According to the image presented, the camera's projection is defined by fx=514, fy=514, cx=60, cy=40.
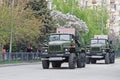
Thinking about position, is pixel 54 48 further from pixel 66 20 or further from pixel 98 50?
pixel 66 20

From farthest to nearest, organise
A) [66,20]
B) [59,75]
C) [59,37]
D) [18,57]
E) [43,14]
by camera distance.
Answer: [66,20]
[43,14]
[18,57]
[59,37]
[59,75]

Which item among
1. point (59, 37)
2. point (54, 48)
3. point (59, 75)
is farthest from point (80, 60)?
point (59, 75)

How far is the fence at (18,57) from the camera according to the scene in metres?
44.6

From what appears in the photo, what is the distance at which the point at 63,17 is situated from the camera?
70938 mm

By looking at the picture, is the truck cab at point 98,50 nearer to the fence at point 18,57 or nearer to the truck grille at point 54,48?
the fence at point 18,57

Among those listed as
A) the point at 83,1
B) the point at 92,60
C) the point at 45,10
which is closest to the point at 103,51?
the point at 92,60

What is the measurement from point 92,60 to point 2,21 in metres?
10.4

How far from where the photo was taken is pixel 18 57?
48125 millimetres

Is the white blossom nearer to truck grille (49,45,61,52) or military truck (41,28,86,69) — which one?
military truck (41,28,86,69)

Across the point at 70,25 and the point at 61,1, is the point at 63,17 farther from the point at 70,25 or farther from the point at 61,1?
the point at 61,1

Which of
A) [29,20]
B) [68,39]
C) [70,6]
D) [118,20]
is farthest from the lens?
[118,20]

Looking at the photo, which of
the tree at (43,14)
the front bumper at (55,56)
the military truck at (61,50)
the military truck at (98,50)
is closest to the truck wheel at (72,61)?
the military truck at (61,50)

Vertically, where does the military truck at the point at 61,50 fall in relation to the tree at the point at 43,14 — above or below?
below

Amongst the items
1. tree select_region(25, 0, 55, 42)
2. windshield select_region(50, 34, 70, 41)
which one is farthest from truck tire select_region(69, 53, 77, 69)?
tree select_region(25, 0, 55, 42)
